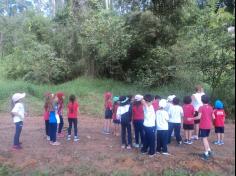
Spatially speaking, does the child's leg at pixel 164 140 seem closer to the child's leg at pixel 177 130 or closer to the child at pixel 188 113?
the child's leg at pixel 177 130

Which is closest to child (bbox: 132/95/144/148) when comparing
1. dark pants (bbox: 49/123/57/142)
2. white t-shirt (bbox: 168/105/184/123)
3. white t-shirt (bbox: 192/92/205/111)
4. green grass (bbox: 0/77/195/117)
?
white t-shirt (bbox: 168/105/184/123)

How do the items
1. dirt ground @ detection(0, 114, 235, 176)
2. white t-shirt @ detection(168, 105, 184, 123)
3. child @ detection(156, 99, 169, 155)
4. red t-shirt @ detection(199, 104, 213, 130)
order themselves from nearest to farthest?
dirt ground @ detection(0, 114, 235, 176), red t-shirt @ detection(199, 104, 213, 130), child @ detection(156, 99, 169, 155), white t-shirt @ detection(168, 105, 184, 123)

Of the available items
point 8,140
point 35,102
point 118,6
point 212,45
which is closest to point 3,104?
point 35,102

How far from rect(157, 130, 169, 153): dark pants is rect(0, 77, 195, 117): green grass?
691 cm

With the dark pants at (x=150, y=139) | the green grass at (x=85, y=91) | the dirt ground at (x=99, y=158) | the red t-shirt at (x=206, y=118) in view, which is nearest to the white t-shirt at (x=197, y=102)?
the dirt ground at (x=99, y=158)

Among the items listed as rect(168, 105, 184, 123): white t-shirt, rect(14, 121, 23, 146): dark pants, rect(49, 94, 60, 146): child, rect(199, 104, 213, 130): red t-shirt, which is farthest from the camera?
rect(49, 94, 60, 146): child

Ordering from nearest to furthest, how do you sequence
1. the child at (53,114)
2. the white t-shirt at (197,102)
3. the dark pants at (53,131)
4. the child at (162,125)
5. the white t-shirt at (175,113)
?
the child at (162,125), the white t-shirt at (175,113), the child at (53,114), the dark pants at (53,131), the white t-shirt at (197,102)

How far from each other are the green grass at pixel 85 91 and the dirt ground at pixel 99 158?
18.8ft

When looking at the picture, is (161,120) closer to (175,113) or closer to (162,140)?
(162,140)

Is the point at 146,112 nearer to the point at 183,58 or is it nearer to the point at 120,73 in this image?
the point at 183,58

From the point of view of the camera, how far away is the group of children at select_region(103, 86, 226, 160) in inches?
394

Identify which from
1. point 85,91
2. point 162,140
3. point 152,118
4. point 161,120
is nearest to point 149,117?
point 152,118

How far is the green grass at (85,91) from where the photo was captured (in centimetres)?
1814

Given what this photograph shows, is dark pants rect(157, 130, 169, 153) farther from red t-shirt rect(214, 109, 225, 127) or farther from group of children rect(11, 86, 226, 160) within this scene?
red t-shirt rect(214, 109, 225, 127)
